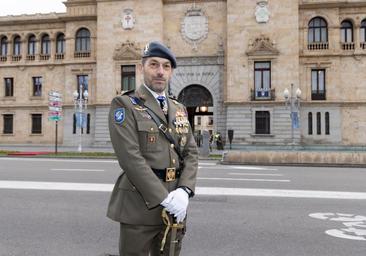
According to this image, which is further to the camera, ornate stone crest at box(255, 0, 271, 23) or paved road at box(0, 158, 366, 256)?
ornate stone crest at box(255, 0, 271, 23)

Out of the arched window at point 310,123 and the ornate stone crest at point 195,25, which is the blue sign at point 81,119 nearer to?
the ornate stone crest at point 195,25

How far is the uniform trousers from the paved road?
7.13 feet

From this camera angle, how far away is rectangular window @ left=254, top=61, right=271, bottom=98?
3238 centimetres

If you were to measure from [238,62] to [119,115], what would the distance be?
3108cm

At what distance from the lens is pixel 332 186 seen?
10711 millimetres

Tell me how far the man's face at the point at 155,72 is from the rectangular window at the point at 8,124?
40855 millimetres

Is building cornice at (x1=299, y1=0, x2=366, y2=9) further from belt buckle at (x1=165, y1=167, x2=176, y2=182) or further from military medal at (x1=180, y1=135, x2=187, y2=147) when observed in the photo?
belt buckle at (x1=165, y1=167, x2=176, y2=182)

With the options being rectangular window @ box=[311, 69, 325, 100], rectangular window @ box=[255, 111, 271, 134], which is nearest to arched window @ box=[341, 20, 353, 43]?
rectangular window @ box=[311, 69, 325, 100]

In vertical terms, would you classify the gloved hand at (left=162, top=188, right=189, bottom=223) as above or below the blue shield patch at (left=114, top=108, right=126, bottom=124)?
below

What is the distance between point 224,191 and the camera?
31.0ft

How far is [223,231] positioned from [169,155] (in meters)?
3.37

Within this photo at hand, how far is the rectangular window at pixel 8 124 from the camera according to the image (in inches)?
1544

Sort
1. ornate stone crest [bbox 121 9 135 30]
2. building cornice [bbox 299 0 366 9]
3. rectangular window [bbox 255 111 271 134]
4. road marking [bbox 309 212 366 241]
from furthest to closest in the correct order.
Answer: ornate stone crest [bbox 121 9 135 30]
building cornice [bbox 299 0 366 9]
rectangular window [bbox 255 111 271 134]
road marking [bbox 309 212 366 241]

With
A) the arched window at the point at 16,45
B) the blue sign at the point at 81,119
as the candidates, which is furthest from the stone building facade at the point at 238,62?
the arched window at the point at 16,45
